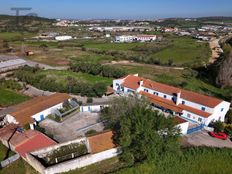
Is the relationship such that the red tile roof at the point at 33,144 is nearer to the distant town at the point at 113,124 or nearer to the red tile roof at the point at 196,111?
the distant town at the point at 113,124

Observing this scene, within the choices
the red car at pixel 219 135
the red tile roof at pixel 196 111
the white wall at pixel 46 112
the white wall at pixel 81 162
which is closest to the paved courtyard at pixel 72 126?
the white wall at pixel 46 112

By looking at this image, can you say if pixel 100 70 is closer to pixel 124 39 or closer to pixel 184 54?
pixel 184 54

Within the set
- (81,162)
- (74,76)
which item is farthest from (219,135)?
(74,76)

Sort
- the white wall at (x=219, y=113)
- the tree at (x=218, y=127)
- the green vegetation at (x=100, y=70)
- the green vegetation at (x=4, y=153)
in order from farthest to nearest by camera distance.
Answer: the green vegetation at (x=100, y=70) → the white wall at (x=219, y=113) → the tree at (x=218, y=127) → the green vegetation at (x=4, y=153)

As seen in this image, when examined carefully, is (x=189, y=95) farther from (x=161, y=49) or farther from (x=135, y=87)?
(x=161, y=49)

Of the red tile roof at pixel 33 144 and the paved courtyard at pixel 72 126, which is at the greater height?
the red tile roof at pixel 33 144

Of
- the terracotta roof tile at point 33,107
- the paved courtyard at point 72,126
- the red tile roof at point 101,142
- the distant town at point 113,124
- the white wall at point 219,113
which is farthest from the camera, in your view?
the white wall at point 219,113

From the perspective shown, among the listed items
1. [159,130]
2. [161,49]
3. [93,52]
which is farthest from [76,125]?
[161,49]
